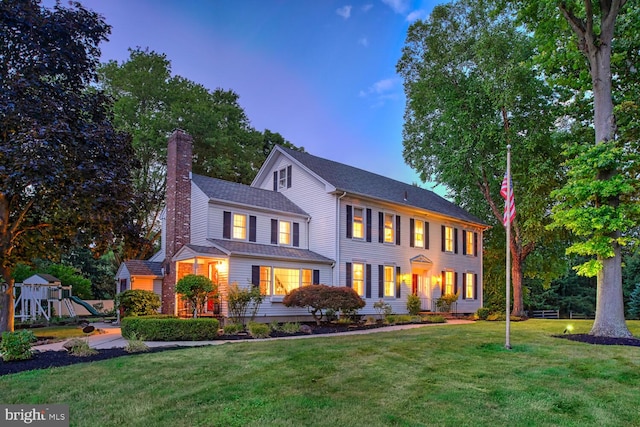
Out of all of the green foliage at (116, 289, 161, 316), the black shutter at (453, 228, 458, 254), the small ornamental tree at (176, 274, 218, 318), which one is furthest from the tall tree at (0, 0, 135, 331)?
the black shutter at (453, 228, 458, 254)

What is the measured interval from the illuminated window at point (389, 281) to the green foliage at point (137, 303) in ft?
35.2

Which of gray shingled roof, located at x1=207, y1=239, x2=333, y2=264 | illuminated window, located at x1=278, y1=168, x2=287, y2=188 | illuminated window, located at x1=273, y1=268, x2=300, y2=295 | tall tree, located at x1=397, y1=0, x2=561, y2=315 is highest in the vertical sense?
tall tree, located at x1=397, y1=0, x2=561, y2=315

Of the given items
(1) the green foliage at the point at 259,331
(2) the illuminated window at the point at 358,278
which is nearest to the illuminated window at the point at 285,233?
(2) the illuminated window at the point at 358,278

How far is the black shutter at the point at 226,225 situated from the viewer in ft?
61.3

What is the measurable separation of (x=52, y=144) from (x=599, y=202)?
14.5 m

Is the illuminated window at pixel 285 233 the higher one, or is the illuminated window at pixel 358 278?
the illuminated window at pixel 285 233

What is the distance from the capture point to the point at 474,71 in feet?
77.8

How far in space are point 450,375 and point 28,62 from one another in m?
12.1

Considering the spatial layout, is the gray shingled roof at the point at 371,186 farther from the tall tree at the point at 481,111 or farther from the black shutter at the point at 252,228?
the black shutter at the point at 252,228

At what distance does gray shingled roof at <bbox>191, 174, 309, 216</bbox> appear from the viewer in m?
18.9

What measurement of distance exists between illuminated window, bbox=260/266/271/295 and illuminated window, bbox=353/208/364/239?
15.1 ft

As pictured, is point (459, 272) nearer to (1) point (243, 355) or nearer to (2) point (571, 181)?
(2) point (571, 181)

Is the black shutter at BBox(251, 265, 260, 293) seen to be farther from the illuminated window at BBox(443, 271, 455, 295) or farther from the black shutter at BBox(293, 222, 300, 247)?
the illuminated window at BBox(443, 271, 455, 295)

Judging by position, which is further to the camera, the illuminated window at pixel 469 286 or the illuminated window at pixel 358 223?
the illuminated window at pixel 469 286
